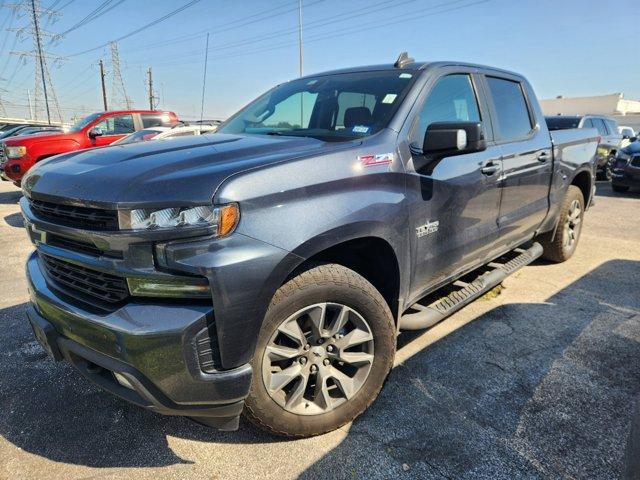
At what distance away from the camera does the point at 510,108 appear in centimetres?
381

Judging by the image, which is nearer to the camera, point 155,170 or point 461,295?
point 155,170

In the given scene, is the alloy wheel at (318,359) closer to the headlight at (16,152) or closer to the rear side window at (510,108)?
the rear side window at (510,108)

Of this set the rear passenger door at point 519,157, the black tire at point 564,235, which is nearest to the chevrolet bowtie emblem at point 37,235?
the rear passenger door at point 519,157

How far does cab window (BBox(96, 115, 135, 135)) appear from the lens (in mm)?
10523

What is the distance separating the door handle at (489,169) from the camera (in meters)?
3.12

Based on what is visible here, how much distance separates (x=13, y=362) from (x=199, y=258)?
227 cm

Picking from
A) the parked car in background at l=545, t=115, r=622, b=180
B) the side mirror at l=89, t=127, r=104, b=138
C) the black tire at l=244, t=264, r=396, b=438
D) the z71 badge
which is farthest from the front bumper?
the parked car in background at l=545, t=115, r=622, b=180

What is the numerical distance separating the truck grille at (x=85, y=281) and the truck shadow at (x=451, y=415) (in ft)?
2.76

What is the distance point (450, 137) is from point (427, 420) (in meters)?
1.54

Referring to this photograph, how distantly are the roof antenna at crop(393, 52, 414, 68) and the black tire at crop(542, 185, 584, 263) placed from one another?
2.62 m

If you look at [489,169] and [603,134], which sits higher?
[489,169]

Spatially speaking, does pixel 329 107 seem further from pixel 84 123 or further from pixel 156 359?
pixel 84 123

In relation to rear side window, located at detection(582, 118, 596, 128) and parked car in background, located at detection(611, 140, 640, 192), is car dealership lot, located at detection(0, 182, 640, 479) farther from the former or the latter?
rear side window, located at detection(582, 118, 596, 128)

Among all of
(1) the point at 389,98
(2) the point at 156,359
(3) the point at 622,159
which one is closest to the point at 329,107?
(1) the point at 389,98
